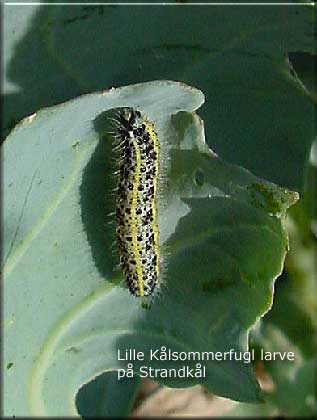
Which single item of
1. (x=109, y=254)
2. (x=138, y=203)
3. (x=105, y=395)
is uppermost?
(x=138, y=203)

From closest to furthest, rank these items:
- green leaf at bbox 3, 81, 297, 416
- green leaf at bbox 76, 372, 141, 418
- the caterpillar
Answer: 1. green leaf at bbox 3, 81, 297, 416
2. the caterpillar
3. green leaf at bbox 76, 372, 141, 418

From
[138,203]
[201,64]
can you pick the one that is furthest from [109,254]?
[201,64]

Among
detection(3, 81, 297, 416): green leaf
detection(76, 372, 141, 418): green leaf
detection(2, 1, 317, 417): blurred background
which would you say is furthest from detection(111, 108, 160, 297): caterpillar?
detection(76, 372, 141, 418): green leaf

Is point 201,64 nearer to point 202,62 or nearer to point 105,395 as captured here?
point 202,62

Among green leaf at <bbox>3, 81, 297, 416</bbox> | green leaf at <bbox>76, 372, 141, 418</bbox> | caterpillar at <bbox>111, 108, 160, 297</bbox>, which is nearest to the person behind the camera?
green leaf at <bbox>3, 81, 297, 416</bbox>

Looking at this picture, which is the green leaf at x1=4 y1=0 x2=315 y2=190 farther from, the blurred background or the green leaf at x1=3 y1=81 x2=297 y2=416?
the green leaf at x1=3 y1=81 x2=297 y2=416

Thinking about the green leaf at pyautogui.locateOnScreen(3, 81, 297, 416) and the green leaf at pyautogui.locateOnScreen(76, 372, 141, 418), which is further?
the green leaf at pyautogui.locateOnScreen(76, 372, 141, 418)

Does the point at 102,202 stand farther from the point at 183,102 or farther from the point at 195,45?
the point at 195,45
